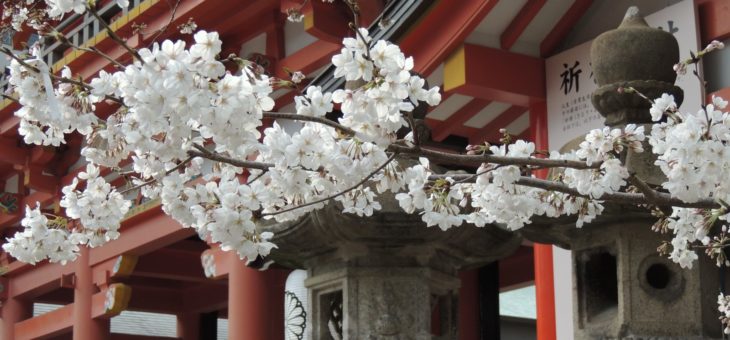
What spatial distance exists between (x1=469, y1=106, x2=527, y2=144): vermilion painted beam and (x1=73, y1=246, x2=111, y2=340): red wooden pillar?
4.92 meters

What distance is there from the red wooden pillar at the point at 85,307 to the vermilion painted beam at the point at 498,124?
492 centimetres

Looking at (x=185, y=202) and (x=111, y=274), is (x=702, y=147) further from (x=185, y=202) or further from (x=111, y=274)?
(x=111, y=274)

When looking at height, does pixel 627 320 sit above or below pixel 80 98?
below

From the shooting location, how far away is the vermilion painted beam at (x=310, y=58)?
380 inches

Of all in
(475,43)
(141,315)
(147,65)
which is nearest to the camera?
(147,65)

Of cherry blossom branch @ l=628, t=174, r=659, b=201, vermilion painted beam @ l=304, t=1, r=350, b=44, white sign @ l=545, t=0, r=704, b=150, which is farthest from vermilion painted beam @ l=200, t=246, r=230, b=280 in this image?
cherry blossom branch @ l=628, t=174, r=659, b=201

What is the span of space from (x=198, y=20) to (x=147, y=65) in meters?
6.70

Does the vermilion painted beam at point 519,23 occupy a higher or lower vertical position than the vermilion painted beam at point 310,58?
lower

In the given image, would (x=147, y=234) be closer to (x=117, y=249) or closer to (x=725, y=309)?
(x=117, y=249)

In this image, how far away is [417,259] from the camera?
5.30m

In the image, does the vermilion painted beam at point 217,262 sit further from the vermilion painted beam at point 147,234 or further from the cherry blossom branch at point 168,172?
the cherry blossom branch at point 168,172

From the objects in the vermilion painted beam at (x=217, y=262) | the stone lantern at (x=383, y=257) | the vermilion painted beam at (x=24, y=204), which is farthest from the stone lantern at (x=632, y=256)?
the vermilion painted beam at (x=24, y=204)

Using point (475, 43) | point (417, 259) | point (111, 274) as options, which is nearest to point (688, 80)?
point (475, 43)

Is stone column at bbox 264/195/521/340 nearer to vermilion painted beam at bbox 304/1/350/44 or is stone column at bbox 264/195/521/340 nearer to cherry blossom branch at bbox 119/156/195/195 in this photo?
cherry blossom branch at bbox 119/156/195/195
